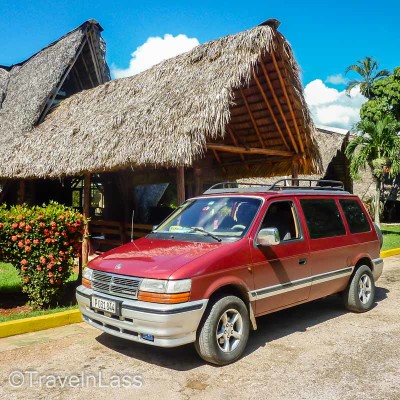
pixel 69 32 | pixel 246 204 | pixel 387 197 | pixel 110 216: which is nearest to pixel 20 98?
pixel 69 32

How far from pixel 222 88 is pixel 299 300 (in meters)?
4.97

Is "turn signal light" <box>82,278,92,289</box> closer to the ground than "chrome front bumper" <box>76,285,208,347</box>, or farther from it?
farther from it

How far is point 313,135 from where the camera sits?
11492 mm

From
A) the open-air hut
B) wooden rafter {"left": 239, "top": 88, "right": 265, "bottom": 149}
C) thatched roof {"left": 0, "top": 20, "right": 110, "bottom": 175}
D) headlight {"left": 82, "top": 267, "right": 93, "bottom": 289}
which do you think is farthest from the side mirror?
thatched roof {"left": 0, "top": 20, "right": 110, "bottom": 175}

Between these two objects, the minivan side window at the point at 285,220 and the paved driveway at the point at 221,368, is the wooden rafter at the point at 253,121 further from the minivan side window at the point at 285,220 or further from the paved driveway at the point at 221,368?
the paved driveway at the point at 221,368

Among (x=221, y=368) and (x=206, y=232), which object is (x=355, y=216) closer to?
(x=206, y=232)

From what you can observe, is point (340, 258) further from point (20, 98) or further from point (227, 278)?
point (20, 98)

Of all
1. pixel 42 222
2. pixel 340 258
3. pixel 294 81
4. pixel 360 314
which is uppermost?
pixel 294 81

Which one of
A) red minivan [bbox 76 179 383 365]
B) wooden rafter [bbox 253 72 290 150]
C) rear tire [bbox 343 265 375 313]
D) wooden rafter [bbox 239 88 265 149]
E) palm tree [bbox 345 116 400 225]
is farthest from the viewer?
palm tree [bbox 345 116 400 225]

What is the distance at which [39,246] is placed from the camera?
6266mm

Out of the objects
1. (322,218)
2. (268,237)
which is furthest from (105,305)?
(322,218)

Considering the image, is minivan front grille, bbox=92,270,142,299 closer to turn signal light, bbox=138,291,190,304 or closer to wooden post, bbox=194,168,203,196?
turn signal light, bbox=138,291,190,304

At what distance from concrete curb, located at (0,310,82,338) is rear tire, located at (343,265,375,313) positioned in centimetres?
411

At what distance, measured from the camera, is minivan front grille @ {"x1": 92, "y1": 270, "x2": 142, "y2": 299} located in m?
4.22
